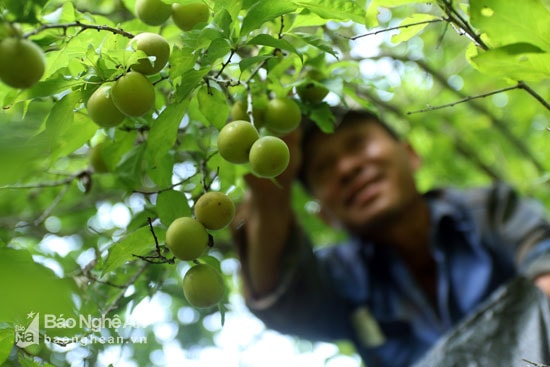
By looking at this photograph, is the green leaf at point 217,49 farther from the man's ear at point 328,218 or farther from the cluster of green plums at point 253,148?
the man's ear at point 328,218

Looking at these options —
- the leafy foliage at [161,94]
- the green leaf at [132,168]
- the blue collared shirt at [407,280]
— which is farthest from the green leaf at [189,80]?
the blue collared shirt at [407,280]

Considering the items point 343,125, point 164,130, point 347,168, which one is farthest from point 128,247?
point 343,125

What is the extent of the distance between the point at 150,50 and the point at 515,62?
17.8 inches

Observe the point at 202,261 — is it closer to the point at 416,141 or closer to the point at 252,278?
the point at 252,278

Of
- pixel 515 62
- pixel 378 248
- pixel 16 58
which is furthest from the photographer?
pixel 378 248

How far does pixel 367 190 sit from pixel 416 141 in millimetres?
1003

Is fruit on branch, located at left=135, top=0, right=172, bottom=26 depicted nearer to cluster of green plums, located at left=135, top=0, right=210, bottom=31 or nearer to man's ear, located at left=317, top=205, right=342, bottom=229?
cluster of green plums, located at left=135, top=0, right=210, bottom=31

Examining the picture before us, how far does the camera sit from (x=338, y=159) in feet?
6.89

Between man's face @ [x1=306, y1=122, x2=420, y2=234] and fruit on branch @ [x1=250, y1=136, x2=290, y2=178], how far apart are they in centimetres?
129

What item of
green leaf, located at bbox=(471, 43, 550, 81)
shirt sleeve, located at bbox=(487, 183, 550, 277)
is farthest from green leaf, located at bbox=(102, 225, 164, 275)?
shirt sleeve, located at bbox=(487, 183, 550, 277)

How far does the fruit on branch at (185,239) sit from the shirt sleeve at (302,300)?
1.31 metres

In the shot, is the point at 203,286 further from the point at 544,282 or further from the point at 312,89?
the point at 544,282

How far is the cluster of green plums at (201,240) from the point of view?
0.75 metres

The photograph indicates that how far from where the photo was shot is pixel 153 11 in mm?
872
